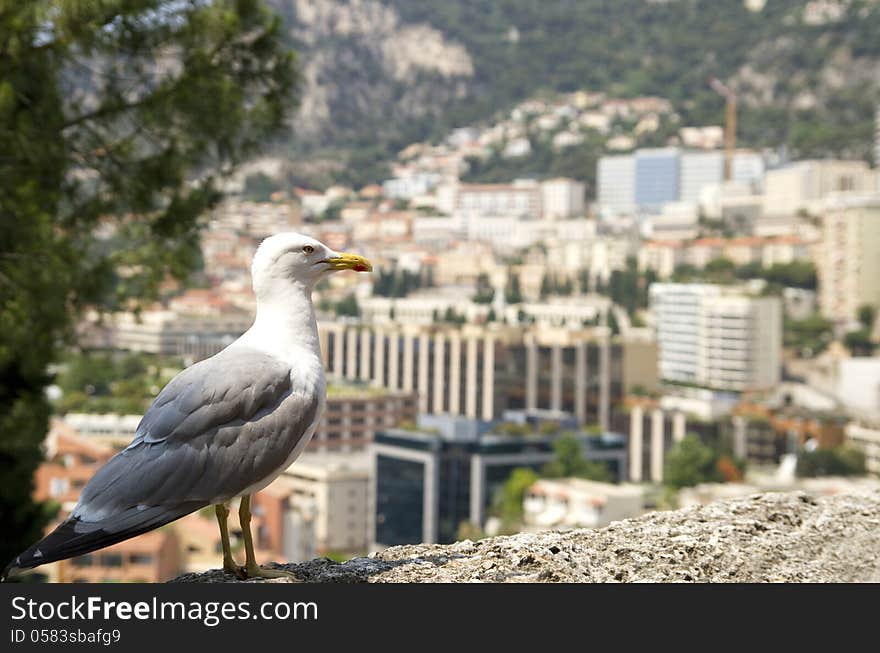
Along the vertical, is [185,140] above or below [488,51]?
below

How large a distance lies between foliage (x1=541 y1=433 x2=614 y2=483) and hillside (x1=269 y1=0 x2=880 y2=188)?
31.0 metres

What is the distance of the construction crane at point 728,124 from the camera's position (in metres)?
60.6

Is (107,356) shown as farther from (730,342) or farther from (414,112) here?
(414,112)

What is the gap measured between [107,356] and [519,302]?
131ft

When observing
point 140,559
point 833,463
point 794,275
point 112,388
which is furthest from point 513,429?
point 140,559

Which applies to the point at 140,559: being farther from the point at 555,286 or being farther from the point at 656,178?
the point at 656,178

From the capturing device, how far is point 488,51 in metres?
72.7

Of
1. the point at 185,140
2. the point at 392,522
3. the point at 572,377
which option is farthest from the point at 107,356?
the point at 572,377

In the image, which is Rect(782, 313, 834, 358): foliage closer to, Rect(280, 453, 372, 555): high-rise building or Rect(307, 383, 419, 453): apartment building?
Rect(307, 383, 419, 453): apartment building

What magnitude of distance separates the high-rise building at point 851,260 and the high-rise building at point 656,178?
17.7 metres

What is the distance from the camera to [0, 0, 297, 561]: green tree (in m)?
3.16

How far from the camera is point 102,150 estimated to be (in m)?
3.63

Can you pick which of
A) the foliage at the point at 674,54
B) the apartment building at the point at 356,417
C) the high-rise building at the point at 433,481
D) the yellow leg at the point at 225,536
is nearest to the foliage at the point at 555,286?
the foliage at the point at 674,54
